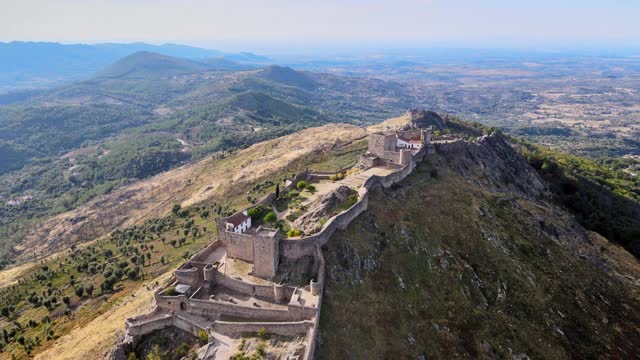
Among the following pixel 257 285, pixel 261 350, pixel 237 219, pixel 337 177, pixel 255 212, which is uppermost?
pixel 337 177

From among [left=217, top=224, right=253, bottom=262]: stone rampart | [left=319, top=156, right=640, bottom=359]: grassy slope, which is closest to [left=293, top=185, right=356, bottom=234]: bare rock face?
[left=319, top=156, right=640, bottom=359]: grassy slope

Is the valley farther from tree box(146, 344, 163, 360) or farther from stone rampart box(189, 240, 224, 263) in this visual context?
tree box(146, 344, 163, 360)

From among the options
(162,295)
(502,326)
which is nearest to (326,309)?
(162,295)

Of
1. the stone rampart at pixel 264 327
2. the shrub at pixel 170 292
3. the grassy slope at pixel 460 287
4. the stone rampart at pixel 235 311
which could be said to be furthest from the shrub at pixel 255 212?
the stone rampart at pixel 264 327

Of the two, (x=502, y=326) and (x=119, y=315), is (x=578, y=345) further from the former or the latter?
(x=119, y=315)

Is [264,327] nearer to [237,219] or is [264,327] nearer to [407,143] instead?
[237,219]

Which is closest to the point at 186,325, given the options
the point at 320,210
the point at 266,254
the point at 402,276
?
the point at 266,254
